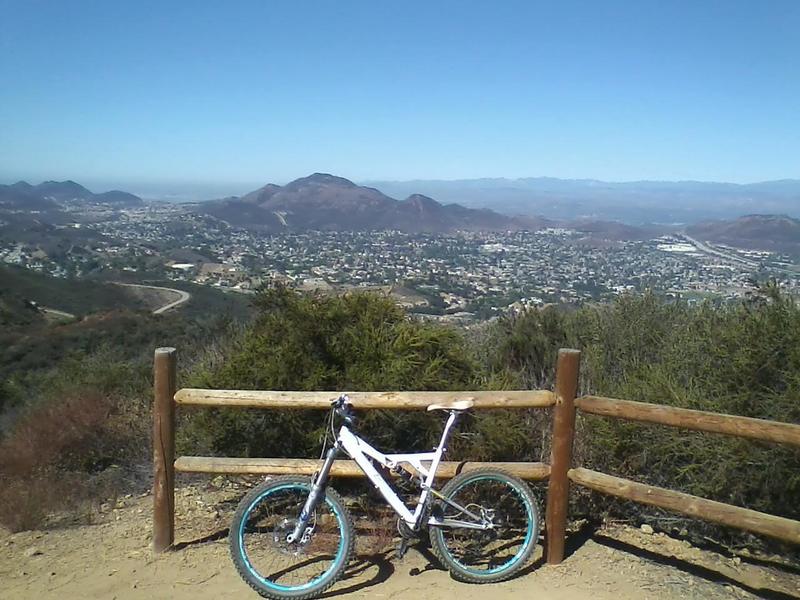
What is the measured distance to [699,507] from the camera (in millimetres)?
4113

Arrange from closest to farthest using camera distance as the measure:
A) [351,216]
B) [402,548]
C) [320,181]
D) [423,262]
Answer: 1. [402,548]
2. [423,262]
3. [351,216]
4. [320,181]

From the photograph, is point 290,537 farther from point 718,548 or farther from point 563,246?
point 563,246

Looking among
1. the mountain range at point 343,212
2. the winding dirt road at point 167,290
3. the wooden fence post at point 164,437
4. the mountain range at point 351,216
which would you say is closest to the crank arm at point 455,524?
the wooden fence post at point 164,437

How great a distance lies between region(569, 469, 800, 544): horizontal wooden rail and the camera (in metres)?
3.88

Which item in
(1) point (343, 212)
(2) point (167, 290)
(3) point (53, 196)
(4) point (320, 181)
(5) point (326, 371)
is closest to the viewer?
(5) point (326, 371)

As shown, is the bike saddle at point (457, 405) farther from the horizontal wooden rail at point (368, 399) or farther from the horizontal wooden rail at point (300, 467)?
the horizontal wooden rail at point (300, 467)

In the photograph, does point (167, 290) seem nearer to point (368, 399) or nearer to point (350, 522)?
point (368, 399)

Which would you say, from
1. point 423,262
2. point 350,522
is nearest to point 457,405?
point 350,522

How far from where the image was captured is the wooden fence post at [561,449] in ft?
14.7

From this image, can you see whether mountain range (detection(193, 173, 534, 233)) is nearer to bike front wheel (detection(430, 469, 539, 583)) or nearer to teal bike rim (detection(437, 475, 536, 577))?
bike front wheel (detection(430, 469, 539, 583))

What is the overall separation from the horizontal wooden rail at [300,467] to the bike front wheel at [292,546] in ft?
0.64

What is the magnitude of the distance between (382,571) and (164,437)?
1.68 meters

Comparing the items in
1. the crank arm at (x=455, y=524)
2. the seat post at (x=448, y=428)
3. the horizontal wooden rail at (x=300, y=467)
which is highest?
the seat post at (x=448, y=428)

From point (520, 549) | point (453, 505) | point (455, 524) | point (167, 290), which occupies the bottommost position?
point (167, 290)
